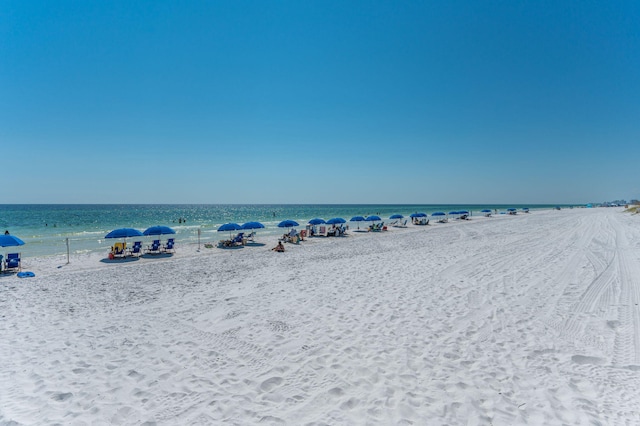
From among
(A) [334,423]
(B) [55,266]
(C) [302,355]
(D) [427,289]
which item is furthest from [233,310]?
(B) [55,266]

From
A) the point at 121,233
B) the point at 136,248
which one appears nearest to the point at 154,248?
the point at 136,248

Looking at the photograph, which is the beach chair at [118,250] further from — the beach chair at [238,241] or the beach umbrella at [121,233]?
the beach chair at [238,241]

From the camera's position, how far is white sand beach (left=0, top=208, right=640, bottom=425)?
3355 mm

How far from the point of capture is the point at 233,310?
6566mm

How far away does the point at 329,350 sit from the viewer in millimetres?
4656

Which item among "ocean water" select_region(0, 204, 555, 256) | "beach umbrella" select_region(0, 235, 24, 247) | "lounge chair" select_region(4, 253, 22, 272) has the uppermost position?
"beach umbrella" select_region(0, 235, 24, 247)

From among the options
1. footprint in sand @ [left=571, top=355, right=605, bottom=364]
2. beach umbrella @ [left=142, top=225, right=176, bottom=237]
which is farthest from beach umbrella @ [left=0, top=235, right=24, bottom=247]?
footprint in sand @ [left=571, top=355, right=605, bottom=364]

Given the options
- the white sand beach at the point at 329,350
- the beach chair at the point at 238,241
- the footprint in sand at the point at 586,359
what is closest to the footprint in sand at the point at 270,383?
the white sand beach at the point at 329,350

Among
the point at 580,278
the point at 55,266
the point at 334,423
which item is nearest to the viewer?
the point at 334,423

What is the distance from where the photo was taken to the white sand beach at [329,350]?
11.0ft

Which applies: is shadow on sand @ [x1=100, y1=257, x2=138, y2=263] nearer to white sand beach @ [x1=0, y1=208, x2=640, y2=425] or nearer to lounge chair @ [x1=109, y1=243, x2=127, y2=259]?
lounge chair @ [x1=109, y1=243, x2=127, y2=259]

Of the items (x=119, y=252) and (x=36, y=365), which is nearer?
(x=36, y=365)

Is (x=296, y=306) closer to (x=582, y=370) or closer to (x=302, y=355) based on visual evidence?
A: (x=302, y=355)

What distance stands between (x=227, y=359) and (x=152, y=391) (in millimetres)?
1007
